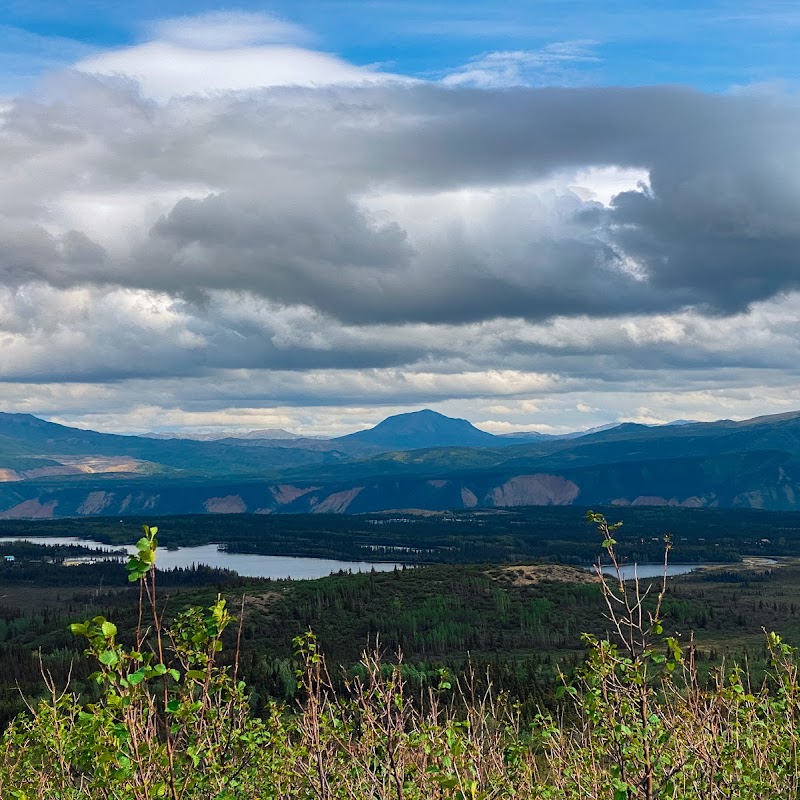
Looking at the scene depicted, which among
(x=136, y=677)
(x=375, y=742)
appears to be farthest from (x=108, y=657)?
(x=375, y=742)

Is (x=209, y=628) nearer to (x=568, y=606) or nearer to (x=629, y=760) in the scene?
(x=629, y=760)

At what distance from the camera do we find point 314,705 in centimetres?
1560

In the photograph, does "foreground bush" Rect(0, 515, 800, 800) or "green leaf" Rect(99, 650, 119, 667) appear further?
"foreground bush" Rect(0, 515, 800, 800)

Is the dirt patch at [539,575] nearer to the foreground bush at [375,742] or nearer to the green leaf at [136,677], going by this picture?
the foreground bush at [375,742]

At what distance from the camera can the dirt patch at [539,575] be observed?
165125 millimetres

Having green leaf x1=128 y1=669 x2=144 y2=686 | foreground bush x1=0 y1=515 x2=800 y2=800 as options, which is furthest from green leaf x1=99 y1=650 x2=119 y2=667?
green leaf x1=128 y1=669 x2=144 y2=686

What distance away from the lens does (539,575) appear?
169m

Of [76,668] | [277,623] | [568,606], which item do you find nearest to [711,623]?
[568,606]

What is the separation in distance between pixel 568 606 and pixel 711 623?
20.9 meters

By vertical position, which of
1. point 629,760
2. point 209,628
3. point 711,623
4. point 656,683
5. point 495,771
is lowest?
point 711,623

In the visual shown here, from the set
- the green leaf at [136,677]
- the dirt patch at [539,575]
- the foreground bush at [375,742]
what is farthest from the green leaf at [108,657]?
the dirt patch at [539,575]

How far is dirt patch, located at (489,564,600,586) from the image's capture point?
16512 centimetres

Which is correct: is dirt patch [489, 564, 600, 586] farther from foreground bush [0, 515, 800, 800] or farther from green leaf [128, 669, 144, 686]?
green leaf [128, 669, 144, 686]

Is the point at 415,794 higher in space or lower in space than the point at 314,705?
lower
